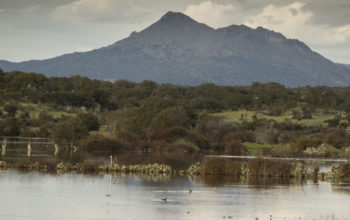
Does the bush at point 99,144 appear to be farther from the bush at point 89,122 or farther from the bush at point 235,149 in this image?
the bush at point 89,122

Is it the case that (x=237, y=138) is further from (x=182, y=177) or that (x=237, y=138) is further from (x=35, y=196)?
(x=35, y=196)

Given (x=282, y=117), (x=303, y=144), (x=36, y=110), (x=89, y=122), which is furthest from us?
(x=282, y=117)

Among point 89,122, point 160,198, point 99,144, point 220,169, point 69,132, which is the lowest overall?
point 160,198

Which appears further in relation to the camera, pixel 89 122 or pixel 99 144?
pixel 89 122

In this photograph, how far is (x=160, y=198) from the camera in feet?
98.8

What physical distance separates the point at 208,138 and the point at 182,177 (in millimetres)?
37955

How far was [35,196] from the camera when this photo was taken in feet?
97.7

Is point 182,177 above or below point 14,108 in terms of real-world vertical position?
below

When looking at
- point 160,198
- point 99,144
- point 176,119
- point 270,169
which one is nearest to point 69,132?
point 99,144

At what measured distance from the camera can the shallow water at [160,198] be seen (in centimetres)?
2578

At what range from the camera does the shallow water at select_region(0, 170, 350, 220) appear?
84.6ft

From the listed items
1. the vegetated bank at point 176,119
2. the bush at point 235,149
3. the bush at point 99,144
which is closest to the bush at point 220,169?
the vegetated bank at point 176,119

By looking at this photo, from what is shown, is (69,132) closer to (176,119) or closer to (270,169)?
(176,119)

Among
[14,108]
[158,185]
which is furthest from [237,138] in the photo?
[158,185]
